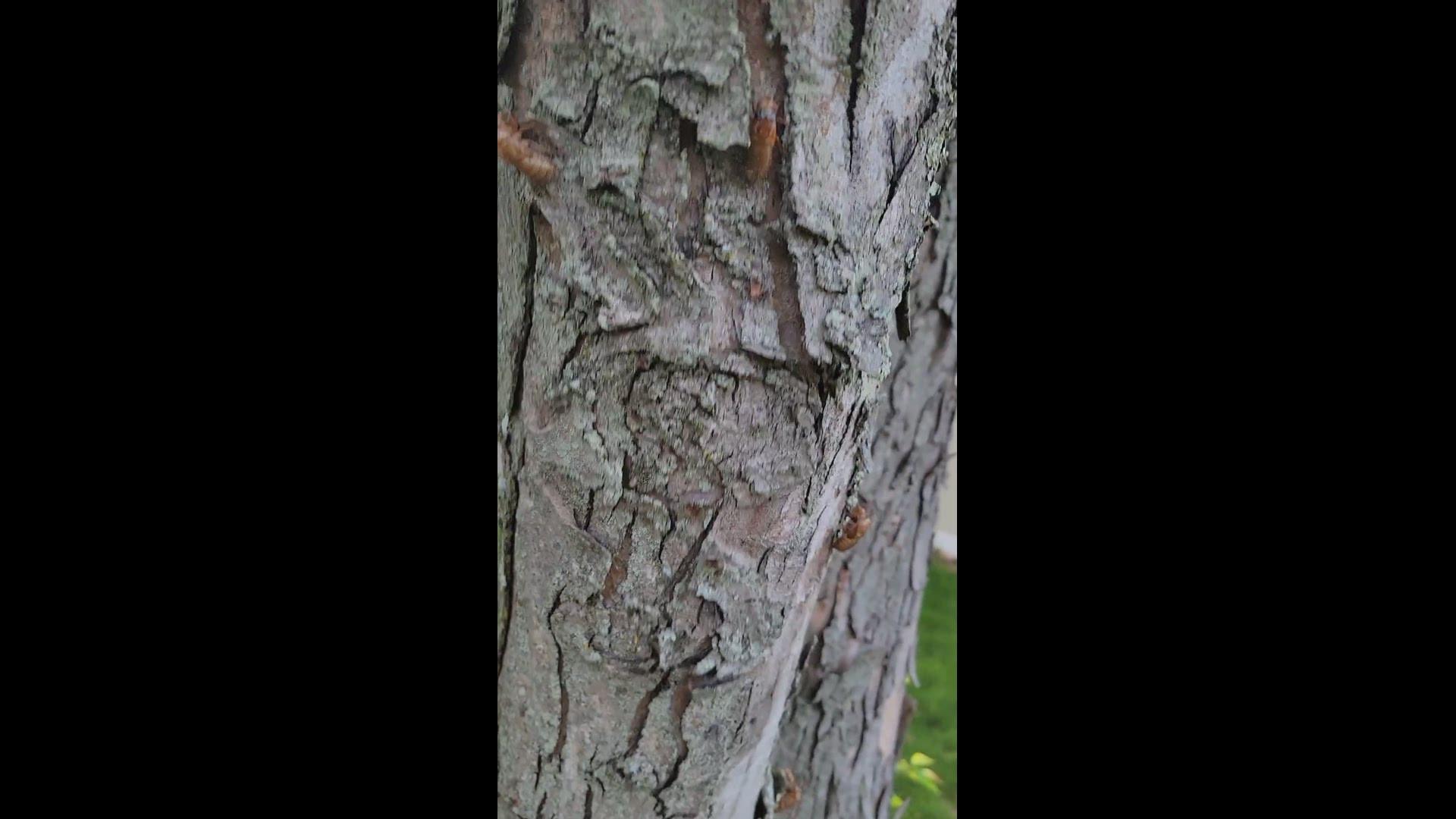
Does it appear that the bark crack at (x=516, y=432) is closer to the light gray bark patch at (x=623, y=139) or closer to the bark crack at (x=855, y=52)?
the light gray bark patch at (x=623, y=139)

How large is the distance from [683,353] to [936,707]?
89.5 inches

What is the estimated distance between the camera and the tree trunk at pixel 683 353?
79 centimetres

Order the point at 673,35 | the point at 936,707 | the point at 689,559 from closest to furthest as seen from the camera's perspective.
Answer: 1. the point at 673,35
2. the point at 689,559
3. the point at 936,707

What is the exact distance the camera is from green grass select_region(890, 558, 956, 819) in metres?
2.48

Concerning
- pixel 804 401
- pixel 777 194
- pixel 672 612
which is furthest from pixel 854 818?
pixel 777 194

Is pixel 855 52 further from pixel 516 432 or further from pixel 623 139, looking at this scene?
pixel 516 432

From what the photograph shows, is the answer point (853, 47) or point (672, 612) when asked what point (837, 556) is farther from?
point (853, 47)

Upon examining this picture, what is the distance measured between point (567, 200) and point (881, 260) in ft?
0.87

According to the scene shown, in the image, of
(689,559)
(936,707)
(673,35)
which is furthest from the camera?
(936,707)

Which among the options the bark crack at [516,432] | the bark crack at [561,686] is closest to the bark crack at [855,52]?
the bark crack at [516,432]

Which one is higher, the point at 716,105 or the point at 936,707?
the point at 716,105

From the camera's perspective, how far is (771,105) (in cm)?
79

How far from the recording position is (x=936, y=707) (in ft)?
9.30

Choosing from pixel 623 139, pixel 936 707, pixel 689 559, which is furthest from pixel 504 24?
pixel 936 707
